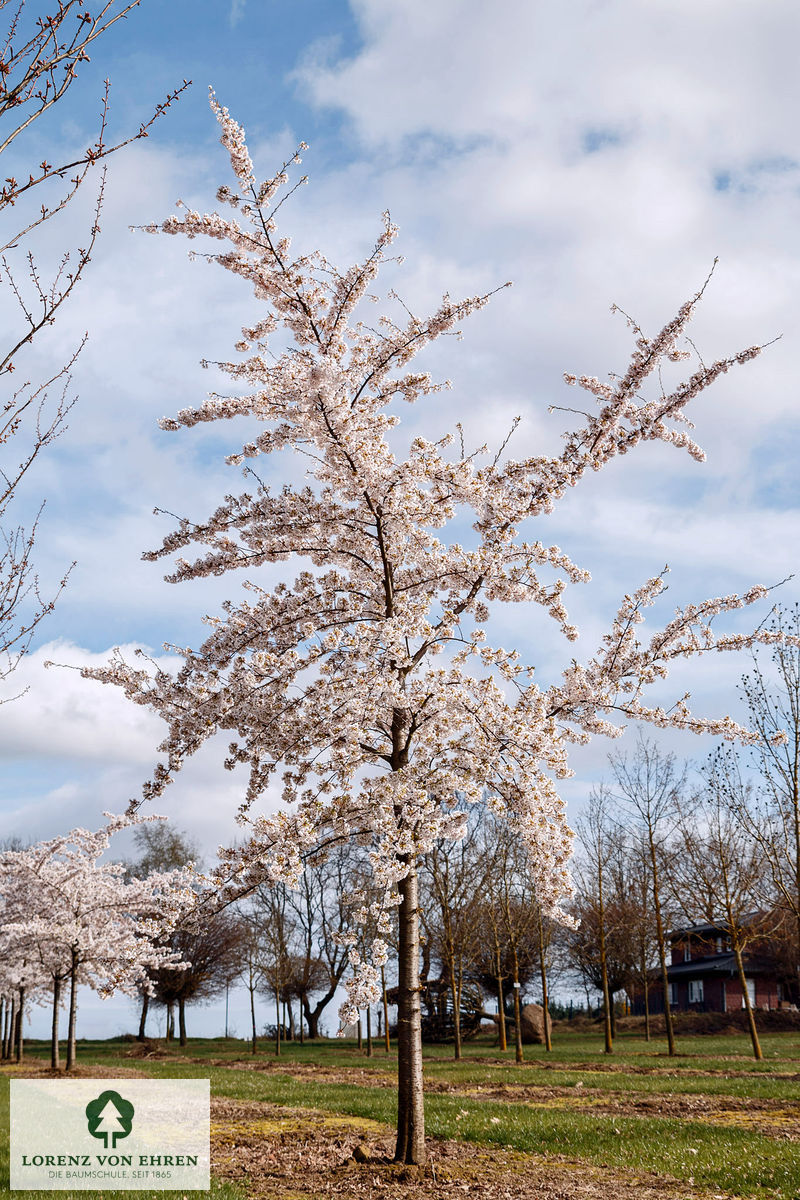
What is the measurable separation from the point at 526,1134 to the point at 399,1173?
119 inches

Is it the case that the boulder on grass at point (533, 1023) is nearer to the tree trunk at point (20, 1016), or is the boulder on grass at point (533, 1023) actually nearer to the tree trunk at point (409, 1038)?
the tree trunk at point (20, 1016)

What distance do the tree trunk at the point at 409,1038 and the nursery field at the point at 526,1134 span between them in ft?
0.82

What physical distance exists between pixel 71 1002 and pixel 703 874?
57.8ft

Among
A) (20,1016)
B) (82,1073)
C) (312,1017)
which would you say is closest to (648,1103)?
(82,1073)

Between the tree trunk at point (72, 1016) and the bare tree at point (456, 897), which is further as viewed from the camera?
the bare tree at point (456, 897)

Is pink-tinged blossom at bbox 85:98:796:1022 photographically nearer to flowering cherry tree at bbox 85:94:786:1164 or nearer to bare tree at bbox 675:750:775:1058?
flowering cherry tree at bbox 85:94:786:1164

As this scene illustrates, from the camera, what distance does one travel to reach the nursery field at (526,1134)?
778 centimetres

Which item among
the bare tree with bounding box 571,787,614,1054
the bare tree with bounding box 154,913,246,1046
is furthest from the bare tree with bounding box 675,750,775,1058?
the bare tree with bounding box 154,913,246,1046

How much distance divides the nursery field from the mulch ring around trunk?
2cm

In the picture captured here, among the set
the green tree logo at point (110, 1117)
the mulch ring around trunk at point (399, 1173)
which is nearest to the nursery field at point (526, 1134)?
the mulch ring around trunk at point (399, 1173)

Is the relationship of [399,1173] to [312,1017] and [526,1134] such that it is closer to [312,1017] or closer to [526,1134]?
[526,1134]

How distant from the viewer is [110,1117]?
9.78 m

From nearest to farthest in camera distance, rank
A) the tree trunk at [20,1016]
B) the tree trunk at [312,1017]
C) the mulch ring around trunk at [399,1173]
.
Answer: the mulch ring around trunk at [399,1173] < the tree trunk at [20,1016] < the tree trunk at [312,1017]

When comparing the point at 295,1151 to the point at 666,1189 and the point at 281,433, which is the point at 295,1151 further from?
the point at 281,433
